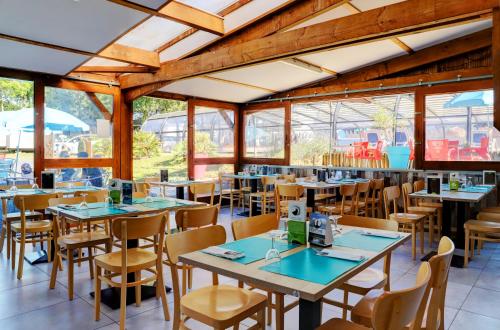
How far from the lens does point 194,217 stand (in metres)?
3.12

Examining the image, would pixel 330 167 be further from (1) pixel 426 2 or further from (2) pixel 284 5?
(1) pixel 426 2

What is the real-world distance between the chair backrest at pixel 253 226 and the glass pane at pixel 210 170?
559cm

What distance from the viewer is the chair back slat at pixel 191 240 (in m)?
2.17

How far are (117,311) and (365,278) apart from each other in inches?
Answer: 78.9

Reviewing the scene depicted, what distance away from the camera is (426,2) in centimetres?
342

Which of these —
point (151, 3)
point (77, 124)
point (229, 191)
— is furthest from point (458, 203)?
point (77, 124)

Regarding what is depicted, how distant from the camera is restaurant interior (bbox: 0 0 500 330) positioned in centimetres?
218

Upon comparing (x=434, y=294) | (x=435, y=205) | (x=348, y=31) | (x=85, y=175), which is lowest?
(x=435, y=205)

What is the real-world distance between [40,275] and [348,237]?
3.34 metres

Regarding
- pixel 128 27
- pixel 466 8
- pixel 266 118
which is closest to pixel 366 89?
pixel 266 118

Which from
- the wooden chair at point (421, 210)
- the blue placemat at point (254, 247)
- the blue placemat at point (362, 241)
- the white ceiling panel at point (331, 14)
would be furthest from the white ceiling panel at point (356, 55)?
the blue placemat at point (254, 247)

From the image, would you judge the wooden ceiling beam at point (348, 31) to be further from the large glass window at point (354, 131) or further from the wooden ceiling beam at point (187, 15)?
the large glass window at point (354, 131)

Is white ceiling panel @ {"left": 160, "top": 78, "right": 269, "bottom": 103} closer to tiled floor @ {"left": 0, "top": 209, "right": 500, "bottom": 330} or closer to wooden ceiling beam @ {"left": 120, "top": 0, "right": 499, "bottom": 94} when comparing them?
wooden ceiling beam @ {"left": 120, "top": 0, "right": 499, "bottom": 94}

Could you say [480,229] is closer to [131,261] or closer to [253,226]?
[253,226]
